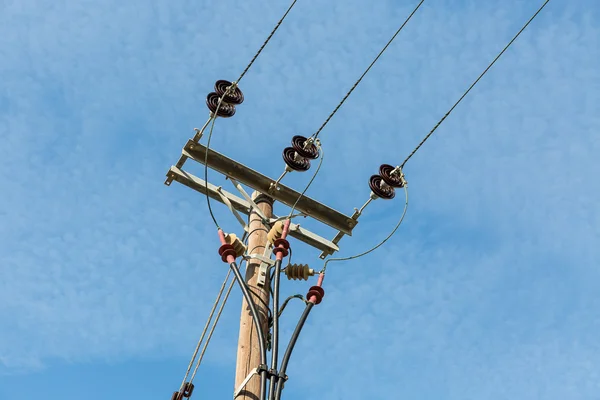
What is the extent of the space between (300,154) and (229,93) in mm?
901

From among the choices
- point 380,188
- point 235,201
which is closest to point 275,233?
point 235,201

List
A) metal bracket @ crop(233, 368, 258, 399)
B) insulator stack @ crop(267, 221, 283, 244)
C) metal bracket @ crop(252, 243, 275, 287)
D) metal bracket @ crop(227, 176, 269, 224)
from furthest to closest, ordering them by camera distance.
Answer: metal bracket @ crop(227, 176, 269, 224)
insulator stack @ crop(267, 221, 283, 244)
metal bracket @ crop(252, 243, 275, 287)
metal bracket @ crop(233, 368, 258, 399)

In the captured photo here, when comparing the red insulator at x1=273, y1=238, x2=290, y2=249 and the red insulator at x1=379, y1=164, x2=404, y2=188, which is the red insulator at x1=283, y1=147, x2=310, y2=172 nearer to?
the red insulator at x1=379, y1=164, x2=404, y2=188

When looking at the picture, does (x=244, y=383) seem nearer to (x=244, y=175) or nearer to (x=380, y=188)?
(x=244, y=175)

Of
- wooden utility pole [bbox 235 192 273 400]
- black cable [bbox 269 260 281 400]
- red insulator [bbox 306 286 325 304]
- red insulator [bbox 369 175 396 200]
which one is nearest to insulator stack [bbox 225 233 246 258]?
wooden utility pole [bbox 235 192 273 400]

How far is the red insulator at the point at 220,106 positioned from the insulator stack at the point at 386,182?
157 centimetres

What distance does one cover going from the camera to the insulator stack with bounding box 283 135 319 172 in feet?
24.7

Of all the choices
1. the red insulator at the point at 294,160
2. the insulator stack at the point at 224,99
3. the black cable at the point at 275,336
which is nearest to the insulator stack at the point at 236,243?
the black cable at the point at 275,336

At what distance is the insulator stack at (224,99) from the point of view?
24.6 feet

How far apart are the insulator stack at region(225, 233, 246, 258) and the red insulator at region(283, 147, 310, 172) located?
1.45 m

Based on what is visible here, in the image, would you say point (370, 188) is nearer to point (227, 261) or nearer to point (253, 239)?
point (253, 239)

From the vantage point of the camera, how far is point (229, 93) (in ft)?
24.6

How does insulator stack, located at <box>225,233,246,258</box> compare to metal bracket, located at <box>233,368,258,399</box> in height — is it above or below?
above

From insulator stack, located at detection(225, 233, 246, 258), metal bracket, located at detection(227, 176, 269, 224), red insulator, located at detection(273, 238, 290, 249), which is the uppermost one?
metal bracket, located at detection(227, 176, 269, 224)
